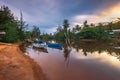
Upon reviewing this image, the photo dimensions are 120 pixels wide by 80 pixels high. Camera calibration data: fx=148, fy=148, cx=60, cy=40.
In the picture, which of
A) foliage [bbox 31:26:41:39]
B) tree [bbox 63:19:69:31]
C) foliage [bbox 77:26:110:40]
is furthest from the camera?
foliage [bbox 31:26:41:39]

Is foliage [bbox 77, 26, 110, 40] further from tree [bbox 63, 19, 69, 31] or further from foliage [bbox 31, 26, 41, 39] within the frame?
foliage [bbox 31, 26, 41, 39]

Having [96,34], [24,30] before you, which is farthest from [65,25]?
[24,30]

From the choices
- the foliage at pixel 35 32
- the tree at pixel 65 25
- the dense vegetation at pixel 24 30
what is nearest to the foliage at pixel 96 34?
the dense vegetation at pixel 24 30

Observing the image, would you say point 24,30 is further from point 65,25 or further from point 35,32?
point 35,32

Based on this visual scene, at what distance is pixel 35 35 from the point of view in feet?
348

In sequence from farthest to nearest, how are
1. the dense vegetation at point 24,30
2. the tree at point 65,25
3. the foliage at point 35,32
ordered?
the foliage at point 35,32, the tree at point 65,25, the dense vegetation at point 24,30

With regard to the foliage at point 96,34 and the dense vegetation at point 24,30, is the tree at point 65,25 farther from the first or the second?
the foliage at point 96,34

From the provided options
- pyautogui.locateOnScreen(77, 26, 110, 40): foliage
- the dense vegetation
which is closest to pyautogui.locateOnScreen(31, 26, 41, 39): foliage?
the dense vegetation

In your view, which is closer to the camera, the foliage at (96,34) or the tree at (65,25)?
the foliage at (96,34)

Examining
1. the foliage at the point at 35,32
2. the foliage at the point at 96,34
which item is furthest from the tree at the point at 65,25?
the foliage at the point at 35,32

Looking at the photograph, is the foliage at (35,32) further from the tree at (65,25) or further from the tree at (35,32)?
the tree at (65,25)

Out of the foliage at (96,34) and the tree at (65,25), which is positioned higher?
the tree at (65,25)

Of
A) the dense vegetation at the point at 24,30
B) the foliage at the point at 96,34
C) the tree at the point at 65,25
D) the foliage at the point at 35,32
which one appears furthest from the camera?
the foliage at the point at 35,32

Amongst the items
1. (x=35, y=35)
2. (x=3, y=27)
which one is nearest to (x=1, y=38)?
(x=3, y=27)
